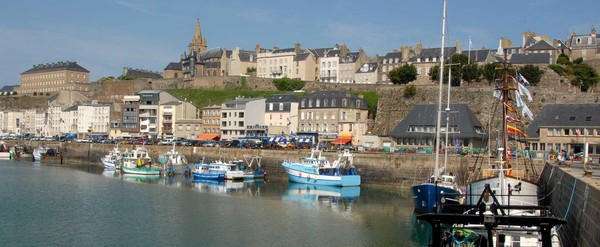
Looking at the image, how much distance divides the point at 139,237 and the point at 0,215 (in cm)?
831

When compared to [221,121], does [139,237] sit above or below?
below

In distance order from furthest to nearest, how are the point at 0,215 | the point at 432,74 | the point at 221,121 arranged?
the point at 221,121, the point at 432,74, the point at 0,215

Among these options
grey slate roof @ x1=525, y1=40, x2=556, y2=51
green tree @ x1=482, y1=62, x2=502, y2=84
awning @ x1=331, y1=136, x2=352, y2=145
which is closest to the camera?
awning @ x1=331, y1=136, x2=352, y2=145

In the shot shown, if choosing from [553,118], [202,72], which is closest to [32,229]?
[553,118]

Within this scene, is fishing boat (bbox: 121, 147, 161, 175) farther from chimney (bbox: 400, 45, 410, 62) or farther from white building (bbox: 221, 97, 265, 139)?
chimney (bbox: 400, 45, 410, 62)

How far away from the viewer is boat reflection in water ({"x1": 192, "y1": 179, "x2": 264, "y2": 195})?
129 feet

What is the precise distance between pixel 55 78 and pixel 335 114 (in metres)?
72.8

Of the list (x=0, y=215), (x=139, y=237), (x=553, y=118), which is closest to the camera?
(x=139, y=237)

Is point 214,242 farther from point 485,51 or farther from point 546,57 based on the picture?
point 485,51

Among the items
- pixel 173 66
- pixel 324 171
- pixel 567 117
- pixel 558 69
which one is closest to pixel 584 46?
pixel 558 69

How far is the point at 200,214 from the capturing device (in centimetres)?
2898

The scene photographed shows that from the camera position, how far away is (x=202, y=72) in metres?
93.2

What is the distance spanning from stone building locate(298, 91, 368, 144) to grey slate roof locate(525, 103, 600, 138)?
17.9m

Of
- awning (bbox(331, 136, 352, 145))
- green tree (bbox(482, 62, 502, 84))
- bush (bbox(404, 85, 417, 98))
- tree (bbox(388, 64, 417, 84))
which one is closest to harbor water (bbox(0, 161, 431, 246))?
awning (bbox(331, 136, 352, 145))
